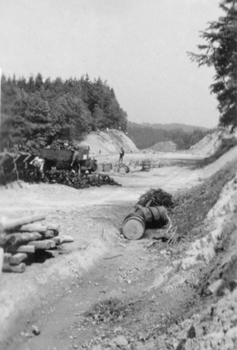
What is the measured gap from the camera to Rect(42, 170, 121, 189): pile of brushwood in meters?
24.4

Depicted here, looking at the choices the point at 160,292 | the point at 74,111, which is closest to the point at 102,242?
the point at 160,292

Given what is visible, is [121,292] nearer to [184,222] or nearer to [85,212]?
[184,222]

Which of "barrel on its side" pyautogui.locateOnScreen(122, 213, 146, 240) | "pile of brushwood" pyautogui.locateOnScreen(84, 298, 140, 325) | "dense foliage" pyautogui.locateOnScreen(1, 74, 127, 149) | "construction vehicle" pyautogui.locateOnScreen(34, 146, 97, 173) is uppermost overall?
"dense foliage" pyautogui.locateOnScreen(1, 74, 127, 149)

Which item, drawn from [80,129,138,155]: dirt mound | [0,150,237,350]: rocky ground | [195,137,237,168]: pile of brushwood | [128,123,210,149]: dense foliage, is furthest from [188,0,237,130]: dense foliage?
[128,123,210,149]: dense foliage

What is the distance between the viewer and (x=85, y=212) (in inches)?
642

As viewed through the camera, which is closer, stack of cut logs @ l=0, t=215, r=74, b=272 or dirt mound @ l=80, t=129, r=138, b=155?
stack of cut logs @ l=0, t=215, r=74, b=272

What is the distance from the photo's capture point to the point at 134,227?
1344cm

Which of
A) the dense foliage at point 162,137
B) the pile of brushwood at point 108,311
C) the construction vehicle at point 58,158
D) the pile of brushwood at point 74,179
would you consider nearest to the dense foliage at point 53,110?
the construction vehicle at point 58,158

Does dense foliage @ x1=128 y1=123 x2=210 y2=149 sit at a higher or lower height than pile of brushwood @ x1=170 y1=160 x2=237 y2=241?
higher

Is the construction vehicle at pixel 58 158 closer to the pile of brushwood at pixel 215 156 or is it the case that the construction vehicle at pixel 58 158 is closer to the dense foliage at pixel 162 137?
the pile of brushwood at pixel 215 156

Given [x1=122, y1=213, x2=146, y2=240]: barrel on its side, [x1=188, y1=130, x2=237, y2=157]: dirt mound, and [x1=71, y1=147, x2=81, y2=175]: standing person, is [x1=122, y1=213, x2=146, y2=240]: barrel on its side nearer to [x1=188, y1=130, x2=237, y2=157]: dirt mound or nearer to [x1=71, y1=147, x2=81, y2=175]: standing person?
[x1=71, y1=147, x2=81, y2=175]: standing person

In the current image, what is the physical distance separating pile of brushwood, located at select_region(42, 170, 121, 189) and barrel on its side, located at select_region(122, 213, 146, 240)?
10728 mm

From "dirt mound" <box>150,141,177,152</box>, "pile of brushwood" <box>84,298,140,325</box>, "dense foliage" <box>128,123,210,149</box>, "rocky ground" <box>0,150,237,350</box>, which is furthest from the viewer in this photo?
"dense foliage" <box>128,123,210,149</box>

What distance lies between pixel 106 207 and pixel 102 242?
4.86 metres
